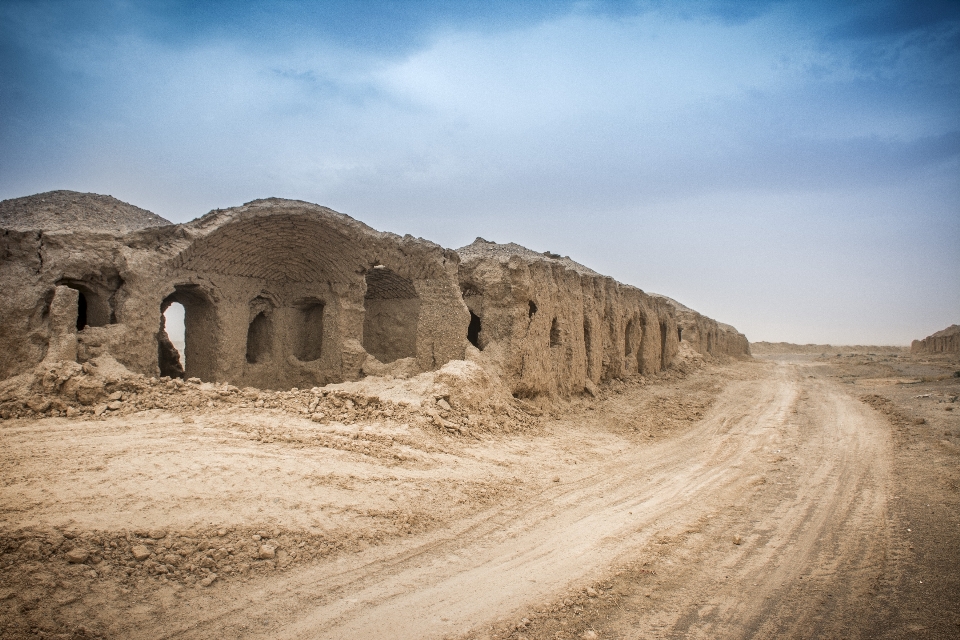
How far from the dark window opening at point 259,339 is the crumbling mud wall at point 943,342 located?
5108 cm

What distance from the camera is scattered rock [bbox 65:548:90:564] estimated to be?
378 cm

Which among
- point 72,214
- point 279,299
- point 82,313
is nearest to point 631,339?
point 279,299

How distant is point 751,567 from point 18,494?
647 cm

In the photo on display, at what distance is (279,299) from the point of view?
44.8 ft

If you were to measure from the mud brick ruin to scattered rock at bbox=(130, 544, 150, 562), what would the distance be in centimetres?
602

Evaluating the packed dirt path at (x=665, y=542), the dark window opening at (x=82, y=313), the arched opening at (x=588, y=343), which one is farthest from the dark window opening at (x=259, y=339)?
the packed dirt path at (x=665, y=542)

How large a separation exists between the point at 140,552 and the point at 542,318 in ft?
29.7

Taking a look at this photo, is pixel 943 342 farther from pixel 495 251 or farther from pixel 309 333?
pixel 309 333

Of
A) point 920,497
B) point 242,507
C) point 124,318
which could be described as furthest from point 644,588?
point 124,318

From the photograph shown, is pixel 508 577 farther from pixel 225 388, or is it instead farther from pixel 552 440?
pixel 225 388

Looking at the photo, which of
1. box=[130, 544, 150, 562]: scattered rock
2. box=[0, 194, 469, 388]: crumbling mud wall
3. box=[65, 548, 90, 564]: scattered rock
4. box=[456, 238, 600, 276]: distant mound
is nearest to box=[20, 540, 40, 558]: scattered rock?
box=[65, 548, 90, 564]: scattered rock

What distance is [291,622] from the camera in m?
3.33

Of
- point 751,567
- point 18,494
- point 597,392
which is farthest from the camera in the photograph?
point 597,392

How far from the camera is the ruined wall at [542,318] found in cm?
1105
